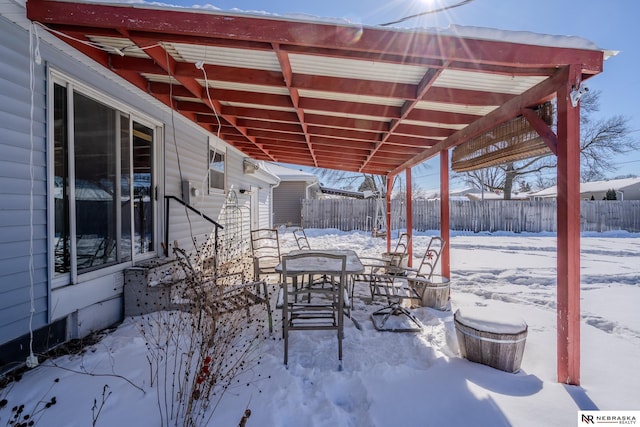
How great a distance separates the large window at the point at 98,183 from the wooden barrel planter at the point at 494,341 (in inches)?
136

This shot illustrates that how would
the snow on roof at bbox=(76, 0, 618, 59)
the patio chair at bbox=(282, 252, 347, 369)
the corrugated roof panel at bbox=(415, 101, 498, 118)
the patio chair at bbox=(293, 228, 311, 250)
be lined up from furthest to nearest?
the patio chair at bbox=(293, 228, 311, 250) → the corrugated roof panel at bbox=(415, 101, 498, 118) → the patio chair at bbox=(282, 252, 347, 369) → the snow on roof at bbox=(76, 0, 618, 59)

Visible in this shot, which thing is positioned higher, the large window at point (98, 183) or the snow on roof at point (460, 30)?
the snow on roof at point (460, 30)

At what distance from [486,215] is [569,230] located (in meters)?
13.2

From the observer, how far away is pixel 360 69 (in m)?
2.59

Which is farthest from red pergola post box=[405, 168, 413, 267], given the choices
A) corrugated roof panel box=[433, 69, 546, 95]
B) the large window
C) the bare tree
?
the bare tree

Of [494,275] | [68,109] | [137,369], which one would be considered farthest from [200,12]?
[494,275]

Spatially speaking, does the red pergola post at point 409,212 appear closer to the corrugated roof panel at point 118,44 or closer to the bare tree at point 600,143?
Result: the corrugated roof panel at point 118,44

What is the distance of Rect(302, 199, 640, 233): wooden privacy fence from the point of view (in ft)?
42.6

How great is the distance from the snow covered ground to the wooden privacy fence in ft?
32.4

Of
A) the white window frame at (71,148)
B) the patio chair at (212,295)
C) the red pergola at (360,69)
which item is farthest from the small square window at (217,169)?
the patio chair at (212,295)

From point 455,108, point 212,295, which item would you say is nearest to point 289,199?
point 455,108

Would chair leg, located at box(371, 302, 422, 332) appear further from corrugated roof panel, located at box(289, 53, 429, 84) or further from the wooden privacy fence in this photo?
the wooden privacy fence

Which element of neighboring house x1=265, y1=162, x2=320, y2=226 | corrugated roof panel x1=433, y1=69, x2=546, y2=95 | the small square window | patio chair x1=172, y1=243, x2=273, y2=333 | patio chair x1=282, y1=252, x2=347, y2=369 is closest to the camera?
patio chair x1=172, y1=243, x2=273, y2=333

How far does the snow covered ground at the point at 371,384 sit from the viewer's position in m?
1.72
